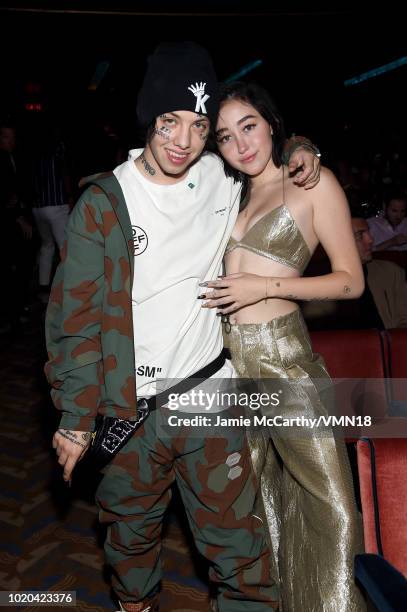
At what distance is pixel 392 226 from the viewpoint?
620 cm

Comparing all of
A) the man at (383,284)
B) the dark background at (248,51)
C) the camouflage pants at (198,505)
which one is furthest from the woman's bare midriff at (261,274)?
the dark background at (248,51)

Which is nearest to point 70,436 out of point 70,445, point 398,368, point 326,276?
point 70,445

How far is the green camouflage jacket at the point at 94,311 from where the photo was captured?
5.37 ft

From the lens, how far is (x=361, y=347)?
2.94 meters

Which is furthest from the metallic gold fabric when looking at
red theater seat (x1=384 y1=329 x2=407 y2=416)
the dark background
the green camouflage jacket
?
the dark background

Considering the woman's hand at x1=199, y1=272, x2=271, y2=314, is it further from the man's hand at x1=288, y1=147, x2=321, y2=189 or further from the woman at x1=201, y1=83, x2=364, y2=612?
the man's hand at x1=288, y1=147, x2=321, y2=189

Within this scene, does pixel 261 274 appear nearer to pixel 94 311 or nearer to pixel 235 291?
pixel 235 291

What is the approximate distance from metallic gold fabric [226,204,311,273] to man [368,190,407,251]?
4.30 metres

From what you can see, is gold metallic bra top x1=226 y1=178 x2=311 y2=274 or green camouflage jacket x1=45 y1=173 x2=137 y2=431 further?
gold metallic bra top x1=226 y1=178 x2=311 y2=274

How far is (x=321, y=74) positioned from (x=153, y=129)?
13848mm

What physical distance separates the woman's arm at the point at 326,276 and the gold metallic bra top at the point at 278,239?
0.08 metres

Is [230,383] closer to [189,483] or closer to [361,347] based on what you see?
[189,483]

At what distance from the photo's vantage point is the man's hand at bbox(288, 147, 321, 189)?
6.39ft

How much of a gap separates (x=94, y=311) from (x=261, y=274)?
0.63 metres
